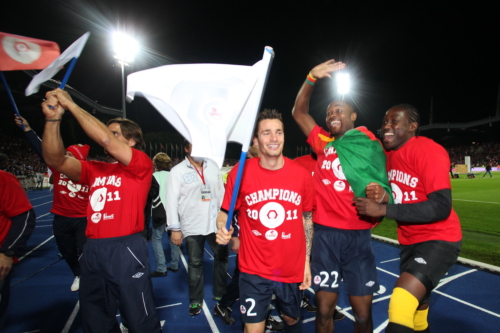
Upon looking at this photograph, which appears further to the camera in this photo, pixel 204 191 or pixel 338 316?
pixel 204 191

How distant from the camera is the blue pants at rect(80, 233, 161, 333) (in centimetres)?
262

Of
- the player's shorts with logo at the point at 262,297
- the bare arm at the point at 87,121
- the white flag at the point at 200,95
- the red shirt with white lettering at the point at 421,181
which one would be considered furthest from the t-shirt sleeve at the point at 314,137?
the bare arm at the point at 87,121

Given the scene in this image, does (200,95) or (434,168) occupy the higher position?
(200,95)

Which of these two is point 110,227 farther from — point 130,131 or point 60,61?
point 60,61

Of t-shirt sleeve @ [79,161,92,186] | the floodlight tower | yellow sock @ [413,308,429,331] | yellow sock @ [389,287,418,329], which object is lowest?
yellow sock @ [413,308,429,331]

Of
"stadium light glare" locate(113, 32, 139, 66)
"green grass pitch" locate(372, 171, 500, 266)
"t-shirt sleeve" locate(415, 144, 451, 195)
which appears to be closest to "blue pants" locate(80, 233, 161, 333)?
"t-shirt sleeve" locate(415, 144, 451, 195)

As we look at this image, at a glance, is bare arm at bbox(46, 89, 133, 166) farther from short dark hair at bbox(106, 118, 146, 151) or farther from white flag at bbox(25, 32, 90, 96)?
short dark hair at bbox(106, 118, 146, 151)

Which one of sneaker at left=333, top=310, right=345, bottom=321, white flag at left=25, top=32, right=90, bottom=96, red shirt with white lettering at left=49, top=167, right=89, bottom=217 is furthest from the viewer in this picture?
red shirt with white lettering at left=49, top=167, right=89, bottom=217

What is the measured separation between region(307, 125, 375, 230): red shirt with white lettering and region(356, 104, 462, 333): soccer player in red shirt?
1.20 ft

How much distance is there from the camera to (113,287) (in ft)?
8.86

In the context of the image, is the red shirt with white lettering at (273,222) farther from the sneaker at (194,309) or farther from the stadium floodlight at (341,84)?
the stadium floodlight at (341,84)

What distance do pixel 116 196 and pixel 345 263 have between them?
246 centimetres

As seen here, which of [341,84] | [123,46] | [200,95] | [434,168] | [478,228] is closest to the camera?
[200,95]

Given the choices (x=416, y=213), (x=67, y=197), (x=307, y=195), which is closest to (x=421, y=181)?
(x=416, y=213)
